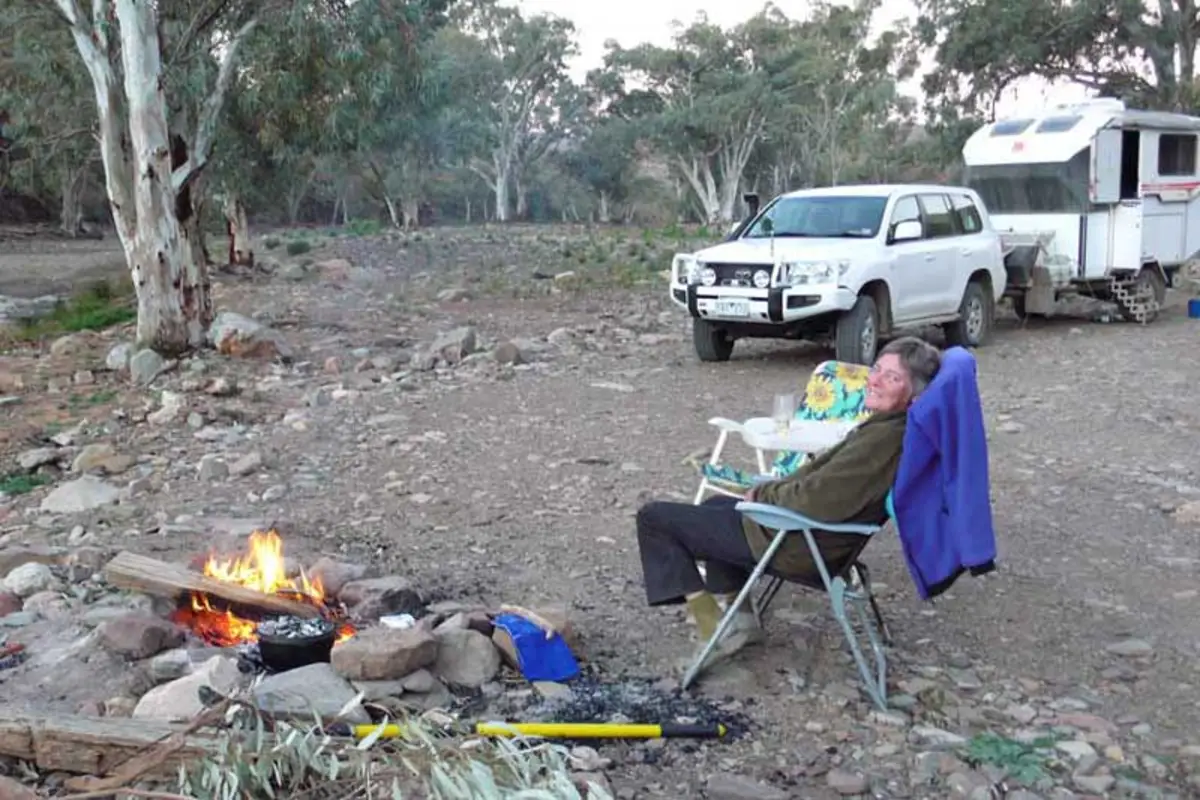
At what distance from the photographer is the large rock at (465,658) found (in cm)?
450

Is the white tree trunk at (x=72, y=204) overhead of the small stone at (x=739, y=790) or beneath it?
overhead

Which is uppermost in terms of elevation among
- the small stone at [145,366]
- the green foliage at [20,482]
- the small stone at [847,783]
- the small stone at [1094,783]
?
the small stone at [145,366]

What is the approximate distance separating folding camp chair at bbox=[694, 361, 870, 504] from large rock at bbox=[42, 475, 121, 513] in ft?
11.9

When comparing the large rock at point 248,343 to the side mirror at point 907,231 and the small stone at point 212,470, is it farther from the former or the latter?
the side mirror at point 907,231

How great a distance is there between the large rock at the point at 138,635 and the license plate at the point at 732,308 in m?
7.35

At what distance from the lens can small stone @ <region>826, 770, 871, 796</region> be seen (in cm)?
378

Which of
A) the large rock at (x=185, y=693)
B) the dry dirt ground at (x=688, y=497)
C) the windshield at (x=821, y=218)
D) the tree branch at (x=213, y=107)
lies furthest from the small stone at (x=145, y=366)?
the large rock at (x=185, y=693)

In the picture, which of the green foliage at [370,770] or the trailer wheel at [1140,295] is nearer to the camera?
the green foliage at [370,770]

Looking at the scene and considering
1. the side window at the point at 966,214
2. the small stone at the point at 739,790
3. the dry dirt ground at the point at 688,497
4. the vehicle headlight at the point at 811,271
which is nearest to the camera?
the small stone at the point at 739,790

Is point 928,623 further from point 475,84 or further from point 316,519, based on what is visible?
point 475,84

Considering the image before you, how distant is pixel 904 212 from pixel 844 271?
4.69 ft

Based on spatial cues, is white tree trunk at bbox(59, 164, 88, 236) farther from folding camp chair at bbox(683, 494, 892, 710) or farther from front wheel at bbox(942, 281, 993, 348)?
folding camp chair at bbox(683, 494, 892, 710)

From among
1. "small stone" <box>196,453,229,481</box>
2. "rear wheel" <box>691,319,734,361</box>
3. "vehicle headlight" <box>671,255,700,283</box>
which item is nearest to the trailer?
"rear wheel" <box>691,319,734,361</box>

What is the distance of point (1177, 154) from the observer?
15164 millimetres
